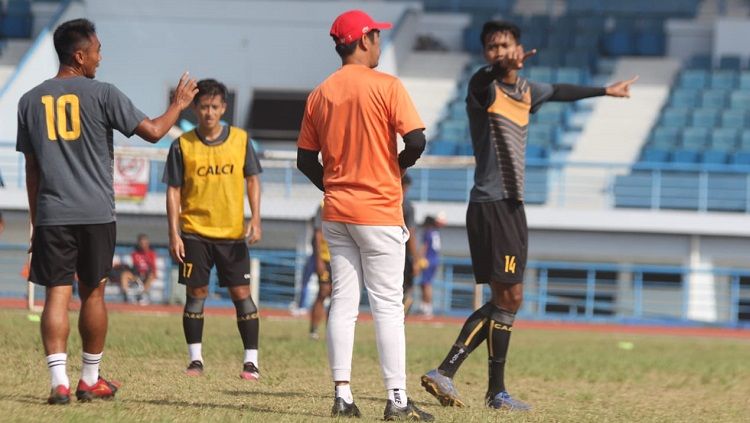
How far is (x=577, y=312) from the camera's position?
27.4m

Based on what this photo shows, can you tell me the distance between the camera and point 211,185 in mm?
9719

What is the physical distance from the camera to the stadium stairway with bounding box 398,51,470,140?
33.7 m

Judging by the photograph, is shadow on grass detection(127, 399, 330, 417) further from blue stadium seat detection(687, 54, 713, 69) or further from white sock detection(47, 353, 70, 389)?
blue stadium seat detection(687, 54, 713, 69)

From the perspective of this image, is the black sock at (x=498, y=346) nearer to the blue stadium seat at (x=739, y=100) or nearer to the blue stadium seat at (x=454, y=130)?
the blue stadium seat at (x=454, y=130)

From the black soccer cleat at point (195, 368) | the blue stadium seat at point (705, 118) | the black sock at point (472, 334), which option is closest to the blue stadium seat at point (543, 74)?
the blue stadium seat at point (705, 118)

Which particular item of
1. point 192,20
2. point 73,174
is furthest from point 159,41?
point 73,174

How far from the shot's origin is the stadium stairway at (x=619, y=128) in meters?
29.8

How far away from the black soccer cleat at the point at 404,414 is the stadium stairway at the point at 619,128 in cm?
2199

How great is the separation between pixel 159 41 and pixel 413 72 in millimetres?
6127

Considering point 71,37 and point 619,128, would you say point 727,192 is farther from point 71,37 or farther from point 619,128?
point 71,37

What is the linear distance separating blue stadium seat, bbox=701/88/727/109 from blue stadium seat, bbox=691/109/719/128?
0.62m

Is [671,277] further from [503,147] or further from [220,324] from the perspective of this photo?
[503,147]

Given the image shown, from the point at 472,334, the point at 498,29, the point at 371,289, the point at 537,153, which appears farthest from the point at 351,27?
the point at 537,153

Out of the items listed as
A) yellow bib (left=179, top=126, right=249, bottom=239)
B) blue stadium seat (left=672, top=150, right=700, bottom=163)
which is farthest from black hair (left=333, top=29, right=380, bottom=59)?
blue stadium seat (left=672, top=150, right=700, bottom=163)
